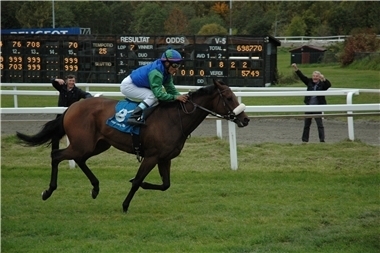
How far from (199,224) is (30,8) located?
110 ft

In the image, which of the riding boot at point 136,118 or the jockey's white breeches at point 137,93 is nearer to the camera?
the riding boot at point 136,118

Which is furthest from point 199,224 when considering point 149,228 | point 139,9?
point 139,9

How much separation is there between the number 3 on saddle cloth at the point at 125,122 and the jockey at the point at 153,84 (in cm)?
9

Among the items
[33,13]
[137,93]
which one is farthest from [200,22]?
[137,93]

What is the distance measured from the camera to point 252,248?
21.1ft

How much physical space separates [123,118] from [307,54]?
31.6 meters

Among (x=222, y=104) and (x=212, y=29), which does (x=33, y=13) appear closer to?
(x=212, y=29)

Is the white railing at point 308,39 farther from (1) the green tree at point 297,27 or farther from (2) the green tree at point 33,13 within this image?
→ (2) the green tree at point 33,13

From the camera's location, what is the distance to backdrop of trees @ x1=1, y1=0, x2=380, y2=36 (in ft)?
120

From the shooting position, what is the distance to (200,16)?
42812 mm

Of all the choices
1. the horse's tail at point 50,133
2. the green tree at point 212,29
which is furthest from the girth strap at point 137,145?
the green tree at point 212,29

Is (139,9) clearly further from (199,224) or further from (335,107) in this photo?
(199,224)

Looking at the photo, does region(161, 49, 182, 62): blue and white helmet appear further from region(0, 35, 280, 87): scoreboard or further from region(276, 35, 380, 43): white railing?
region(276, 35, 380, 43): white railing

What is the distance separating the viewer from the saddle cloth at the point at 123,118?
819 centimetres
